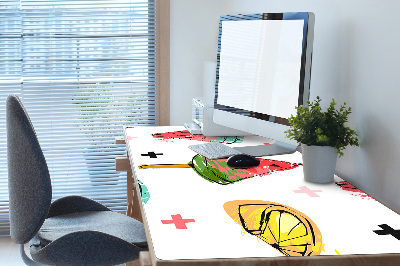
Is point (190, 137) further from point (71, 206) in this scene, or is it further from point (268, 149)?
point (71, 206)

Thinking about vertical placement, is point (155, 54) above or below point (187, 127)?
above

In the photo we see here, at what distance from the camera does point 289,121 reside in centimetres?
169

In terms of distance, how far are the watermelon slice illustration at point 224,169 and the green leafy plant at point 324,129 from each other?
0.20m

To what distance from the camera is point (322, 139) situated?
1.56 metres

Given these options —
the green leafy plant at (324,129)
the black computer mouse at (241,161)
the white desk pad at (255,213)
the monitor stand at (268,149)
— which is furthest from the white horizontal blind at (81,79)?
the green leafy plant at (324,129)

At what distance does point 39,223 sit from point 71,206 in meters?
0.48

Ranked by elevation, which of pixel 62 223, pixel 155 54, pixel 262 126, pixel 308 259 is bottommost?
pixel 62 223

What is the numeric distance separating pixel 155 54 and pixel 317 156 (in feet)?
6.20

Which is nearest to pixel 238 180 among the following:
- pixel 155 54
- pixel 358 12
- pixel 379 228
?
pixel 379 228

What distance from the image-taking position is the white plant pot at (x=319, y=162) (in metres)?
1.59

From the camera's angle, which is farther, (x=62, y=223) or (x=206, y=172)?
(x=62, y=223)

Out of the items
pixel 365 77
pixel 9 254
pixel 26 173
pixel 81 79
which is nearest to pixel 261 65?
pixel 365 77

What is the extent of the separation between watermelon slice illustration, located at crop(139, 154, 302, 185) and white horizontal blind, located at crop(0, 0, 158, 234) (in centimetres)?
147

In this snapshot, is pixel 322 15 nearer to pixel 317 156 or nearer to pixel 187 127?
pixel 317 156
